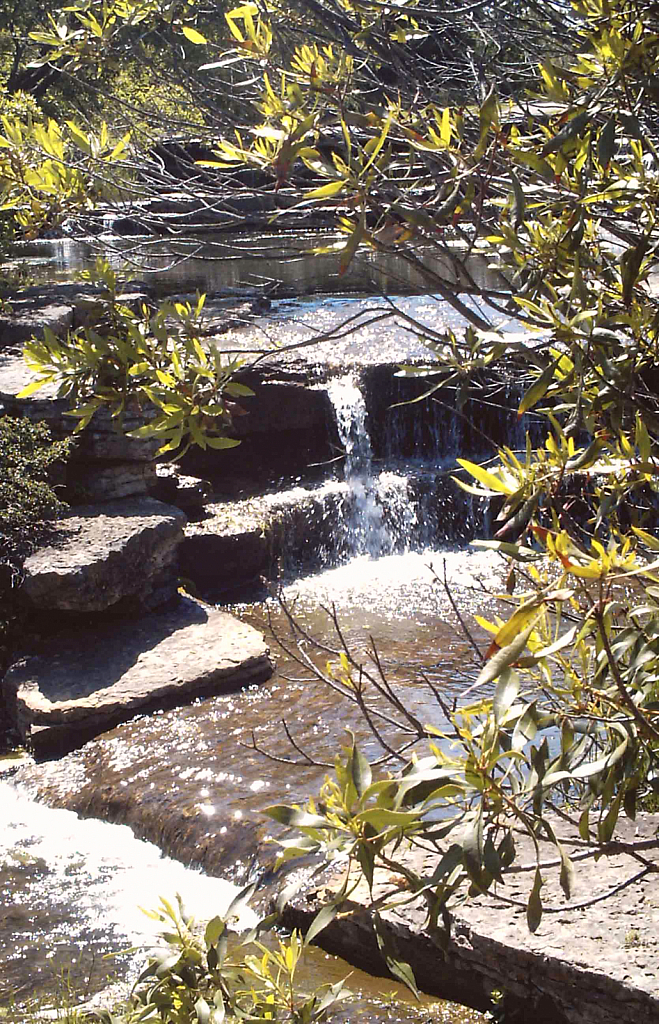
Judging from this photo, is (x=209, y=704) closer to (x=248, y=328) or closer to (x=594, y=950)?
(x=594, y=950)

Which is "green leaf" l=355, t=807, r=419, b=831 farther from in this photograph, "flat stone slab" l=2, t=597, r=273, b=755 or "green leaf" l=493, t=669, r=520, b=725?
"flat stone slab" l=2, t=597, r=273, b=755

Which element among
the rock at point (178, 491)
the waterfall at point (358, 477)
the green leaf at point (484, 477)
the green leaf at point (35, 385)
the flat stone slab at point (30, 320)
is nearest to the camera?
the green leaf at point (484, 477)

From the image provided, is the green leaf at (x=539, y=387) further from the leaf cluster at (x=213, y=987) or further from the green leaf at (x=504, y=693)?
the leaf cluster at (x=213, y=987)

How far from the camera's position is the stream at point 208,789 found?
4.61 meters

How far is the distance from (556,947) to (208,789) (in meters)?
2.71

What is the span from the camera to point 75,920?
4.98 m

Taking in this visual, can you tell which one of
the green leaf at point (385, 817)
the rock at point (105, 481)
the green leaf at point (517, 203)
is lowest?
the rock at point (105, 481)

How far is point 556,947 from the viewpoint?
3695mm

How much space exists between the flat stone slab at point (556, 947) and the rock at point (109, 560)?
3.79m

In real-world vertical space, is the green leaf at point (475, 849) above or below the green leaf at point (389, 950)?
above

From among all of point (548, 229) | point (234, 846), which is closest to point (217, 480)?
point (234, 846)

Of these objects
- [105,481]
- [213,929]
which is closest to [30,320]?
[105,481]

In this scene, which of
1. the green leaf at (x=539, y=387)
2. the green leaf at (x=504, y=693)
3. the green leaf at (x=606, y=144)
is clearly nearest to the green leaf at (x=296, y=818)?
the green leaf at (x=504, y=693)

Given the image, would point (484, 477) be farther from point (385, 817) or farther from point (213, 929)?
point (213, 929)
